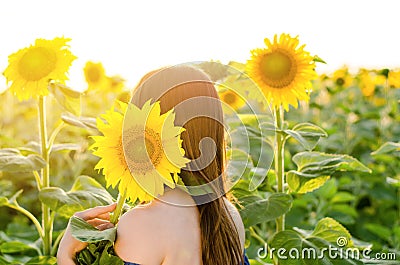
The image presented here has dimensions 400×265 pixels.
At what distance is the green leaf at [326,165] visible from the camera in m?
2.15

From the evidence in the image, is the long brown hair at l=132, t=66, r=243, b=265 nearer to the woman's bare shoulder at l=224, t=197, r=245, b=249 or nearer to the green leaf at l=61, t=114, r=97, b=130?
the woman's bare shoulder at l=224, t=197, r=245, b=249

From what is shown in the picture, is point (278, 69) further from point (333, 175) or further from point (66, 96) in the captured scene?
point (333, 175)

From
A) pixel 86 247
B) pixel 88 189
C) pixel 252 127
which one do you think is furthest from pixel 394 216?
pixel 86 247

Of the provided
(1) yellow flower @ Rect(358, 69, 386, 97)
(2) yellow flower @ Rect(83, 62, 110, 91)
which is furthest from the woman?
(1) yellow flower @ Rect(358, 69, 386, 97)

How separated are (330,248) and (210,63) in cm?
70

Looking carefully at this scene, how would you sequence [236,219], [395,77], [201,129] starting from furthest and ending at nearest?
[395,77]
[236,219]
[201,129]

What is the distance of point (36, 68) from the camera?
82.6 inches

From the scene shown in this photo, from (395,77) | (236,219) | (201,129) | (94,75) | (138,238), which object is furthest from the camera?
(94,75)

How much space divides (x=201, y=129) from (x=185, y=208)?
187 millimetres

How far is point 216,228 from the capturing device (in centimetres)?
169

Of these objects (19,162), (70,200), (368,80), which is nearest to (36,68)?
(19,162)

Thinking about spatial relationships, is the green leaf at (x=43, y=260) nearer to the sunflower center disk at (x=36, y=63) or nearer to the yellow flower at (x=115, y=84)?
the sunflower center disk at (x=36, y=63)

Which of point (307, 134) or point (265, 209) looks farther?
point (307, 134)

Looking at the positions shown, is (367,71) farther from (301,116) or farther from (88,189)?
(88,189)
